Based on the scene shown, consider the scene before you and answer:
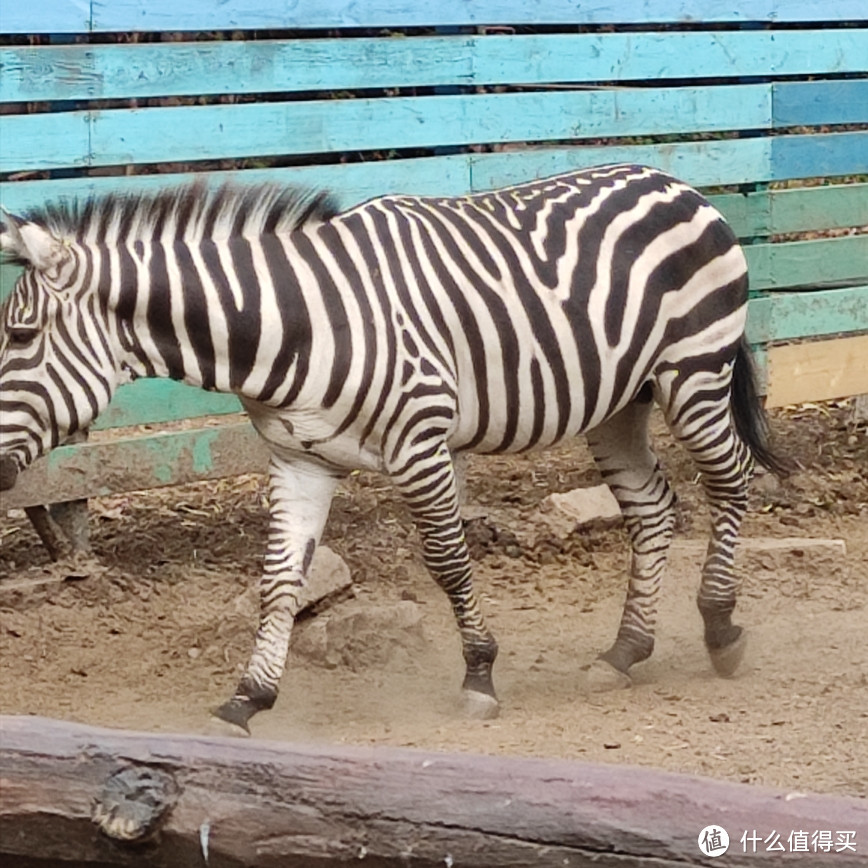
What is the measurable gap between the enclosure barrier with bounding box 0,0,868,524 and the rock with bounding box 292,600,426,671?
1.17 m

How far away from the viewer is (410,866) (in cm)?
246

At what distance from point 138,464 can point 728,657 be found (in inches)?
97.7

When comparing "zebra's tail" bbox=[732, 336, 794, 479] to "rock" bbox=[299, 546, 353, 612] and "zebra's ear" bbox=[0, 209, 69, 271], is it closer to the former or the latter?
"rock" bbox=[299, 546, 353, 612]

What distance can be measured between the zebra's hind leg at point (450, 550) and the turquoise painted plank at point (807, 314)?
3188 millimetres

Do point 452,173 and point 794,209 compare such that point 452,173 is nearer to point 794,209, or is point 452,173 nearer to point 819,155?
point 794,209

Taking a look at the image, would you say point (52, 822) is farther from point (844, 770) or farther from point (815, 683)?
point (815, 683)

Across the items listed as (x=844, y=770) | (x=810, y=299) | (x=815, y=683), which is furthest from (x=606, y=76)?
(x=844, y=770)

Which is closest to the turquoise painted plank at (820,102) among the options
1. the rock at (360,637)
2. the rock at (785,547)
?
the rock at (785,547)

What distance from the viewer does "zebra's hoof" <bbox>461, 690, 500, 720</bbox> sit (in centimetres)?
506

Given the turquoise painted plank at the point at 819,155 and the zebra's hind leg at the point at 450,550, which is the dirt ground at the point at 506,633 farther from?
the turquoise painted plank at the point at 819,155

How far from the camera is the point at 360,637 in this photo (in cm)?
577

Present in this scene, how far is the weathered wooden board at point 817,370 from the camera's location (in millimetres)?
7988

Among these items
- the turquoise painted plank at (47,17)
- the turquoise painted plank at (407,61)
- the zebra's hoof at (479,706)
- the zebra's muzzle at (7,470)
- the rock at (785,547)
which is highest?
the turquoise painted plank at (47,17)

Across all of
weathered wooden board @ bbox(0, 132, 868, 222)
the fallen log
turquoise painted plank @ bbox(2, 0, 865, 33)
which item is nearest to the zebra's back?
weathered wooden board @ bbox(0, 132, 868, 222)
